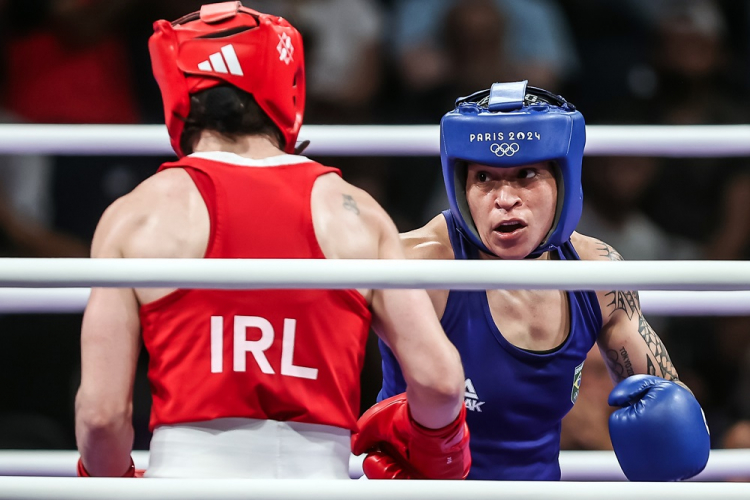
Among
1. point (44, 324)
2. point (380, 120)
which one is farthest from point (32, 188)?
point (380, 120)

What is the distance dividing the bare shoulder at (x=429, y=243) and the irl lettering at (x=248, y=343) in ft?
2.01

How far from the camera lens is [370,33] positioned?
12.9ft

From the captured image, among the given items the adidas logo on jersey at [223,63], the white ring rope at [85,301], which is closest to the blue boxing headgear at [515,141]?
the white ring rope at [85,301]

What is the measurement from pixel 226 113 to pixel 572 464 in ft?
3.56

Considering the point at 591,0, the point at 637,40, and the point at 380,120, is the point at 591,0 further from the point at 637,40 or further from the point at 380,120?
the point at 380,120

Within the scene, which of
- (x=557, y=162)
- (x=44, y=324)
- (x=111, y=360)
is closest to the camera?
(x=111, y=360)

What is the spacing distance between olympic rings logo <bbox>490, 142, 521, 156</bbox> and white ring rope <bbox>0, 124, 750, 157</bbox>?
177 millimetres

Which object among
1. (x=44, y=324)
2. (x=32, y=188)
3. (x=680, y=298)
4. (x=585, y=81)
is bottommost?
(x=44, y=324)

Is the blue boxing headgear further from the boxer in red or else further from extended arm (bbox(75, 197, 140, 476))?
extended arm (bbox(75, 197, 140, 476))

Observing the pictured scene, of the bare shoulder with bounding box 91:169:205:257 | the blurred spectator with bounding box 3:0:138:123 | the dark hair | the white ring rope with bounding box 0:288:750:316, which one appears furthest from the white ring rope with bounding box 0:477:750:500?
the blurred spectator with bounding box 3:0:138:123

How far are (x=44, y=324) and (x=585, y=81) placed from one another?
2.13 metres

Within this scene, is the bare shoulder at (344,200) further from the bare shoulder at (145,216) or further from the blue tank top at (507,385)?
the blue tank top at (507,385)

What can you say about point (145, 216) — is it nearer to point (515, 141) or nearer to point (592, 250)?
point (515, 141)

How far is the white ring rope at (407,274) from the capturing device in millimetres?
1255
